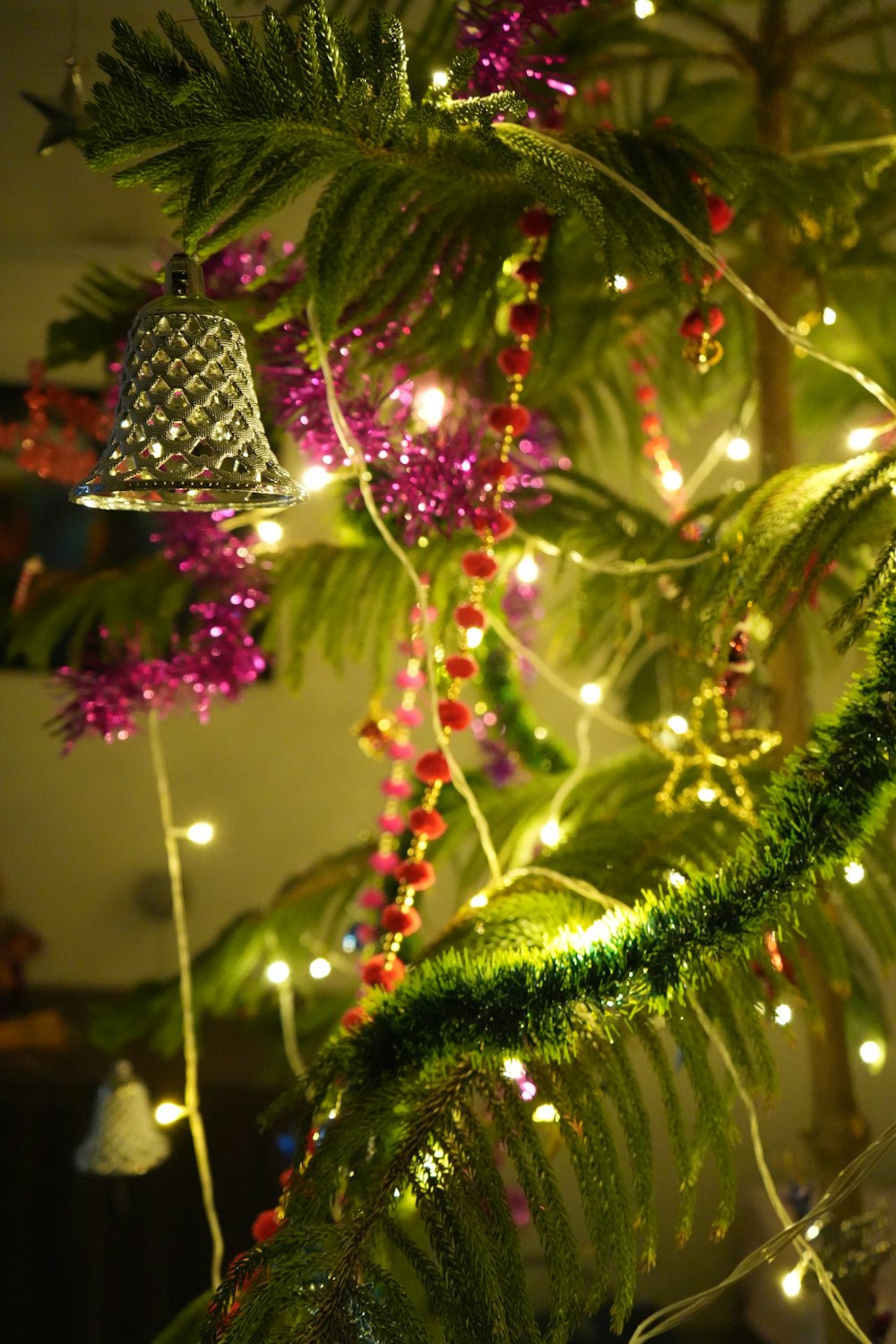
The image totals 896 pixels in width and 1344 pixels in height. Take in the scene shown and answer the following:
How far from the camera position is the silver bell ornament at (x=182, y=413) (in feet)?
1.89

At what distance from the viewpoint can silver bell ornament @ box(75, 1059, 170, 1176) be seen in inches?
52.7

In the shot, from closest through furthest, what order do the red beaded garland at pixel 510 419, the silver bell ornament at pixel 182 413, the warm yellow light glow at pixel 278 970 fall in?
the silver bell ornament at pixel 182 413 < the red beaded garland at pixel 510 419 < the warm yellow light glow at pixel 278 970

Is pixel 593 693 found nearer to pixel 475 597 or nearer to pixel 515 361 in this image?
pixel 475 597

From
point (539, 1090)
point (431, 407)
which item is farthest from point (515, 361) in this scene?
point (539, 1090)

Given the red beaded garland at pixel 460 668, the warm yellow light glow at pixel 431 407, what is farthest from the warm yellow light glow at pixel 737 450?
the red beaded garland at pixel 460 668

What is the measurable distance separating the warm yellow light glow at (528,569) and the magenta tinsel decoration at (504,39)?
420 millimetres

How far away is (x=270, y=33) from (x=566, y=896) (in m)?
0.50

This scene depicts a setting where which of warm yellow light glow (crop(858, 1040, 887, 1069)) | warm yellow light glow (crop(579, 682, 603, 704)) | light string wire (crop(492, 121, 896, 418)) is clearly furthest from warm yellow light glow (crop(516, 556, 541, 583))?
warm yellow light glow (crop(858, 1040, 887, 1069))

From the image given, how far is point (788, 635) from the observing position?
92 centimetres

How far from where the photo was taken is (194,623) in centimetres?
101

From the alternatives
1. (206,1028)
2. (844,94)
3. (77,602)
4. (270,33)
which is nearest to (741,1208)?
(206,1028)

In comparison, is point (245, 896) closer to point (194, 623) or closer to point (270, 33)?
point (194, 623)

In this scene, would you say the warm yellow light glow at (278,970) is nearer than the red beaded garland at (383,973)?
No

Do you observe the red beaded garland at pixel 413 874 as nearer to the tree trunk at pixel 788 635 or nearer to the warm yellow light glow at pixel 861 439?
the tree trunk at pixel 788 635
